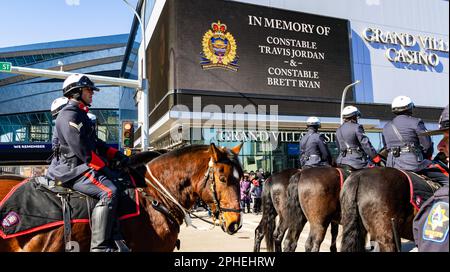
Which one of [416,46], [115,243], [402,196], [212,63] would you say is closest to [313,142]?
[402,196]

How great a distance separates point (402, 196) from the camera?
527cm

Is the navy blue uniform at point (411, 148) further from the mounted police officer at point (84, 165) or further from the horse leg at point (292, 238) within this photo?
the mounted police officer at point (84, 165)

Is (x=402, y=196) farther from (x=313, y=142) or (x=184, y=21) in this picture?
(x=184, y=21)

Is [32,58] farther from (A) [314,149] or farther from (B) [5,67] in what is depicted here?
(A) [314,149]

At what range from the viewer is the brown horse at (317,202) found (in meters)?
6.58

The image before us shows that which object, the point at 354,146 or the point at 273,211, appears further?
the point at 273,211

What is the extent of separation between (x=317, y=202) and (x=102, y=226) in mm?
4401

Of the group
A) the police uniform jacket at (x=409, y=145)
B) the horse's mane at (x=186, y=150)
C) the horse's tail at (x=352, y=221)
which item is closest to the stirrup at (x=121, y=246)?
the horse's mane at (x=186, y=150)

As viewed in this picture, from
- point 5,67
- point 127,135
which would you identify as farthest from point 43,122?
point 127,135

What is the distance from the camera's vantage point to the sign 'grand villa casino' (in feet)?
69.5

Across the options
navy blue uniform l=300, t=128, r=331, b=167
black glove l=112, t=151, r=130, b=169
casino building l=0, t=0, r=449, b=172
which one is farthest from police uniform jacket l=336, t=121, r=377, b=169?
casino building l=0, t=0, r=449, b=172

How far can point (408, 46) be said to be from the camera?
28.9 metres

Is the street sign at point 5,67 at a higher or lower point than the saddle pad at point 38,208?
higher

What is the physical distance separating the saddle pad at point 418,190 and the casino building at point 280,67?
1591 centimetres
